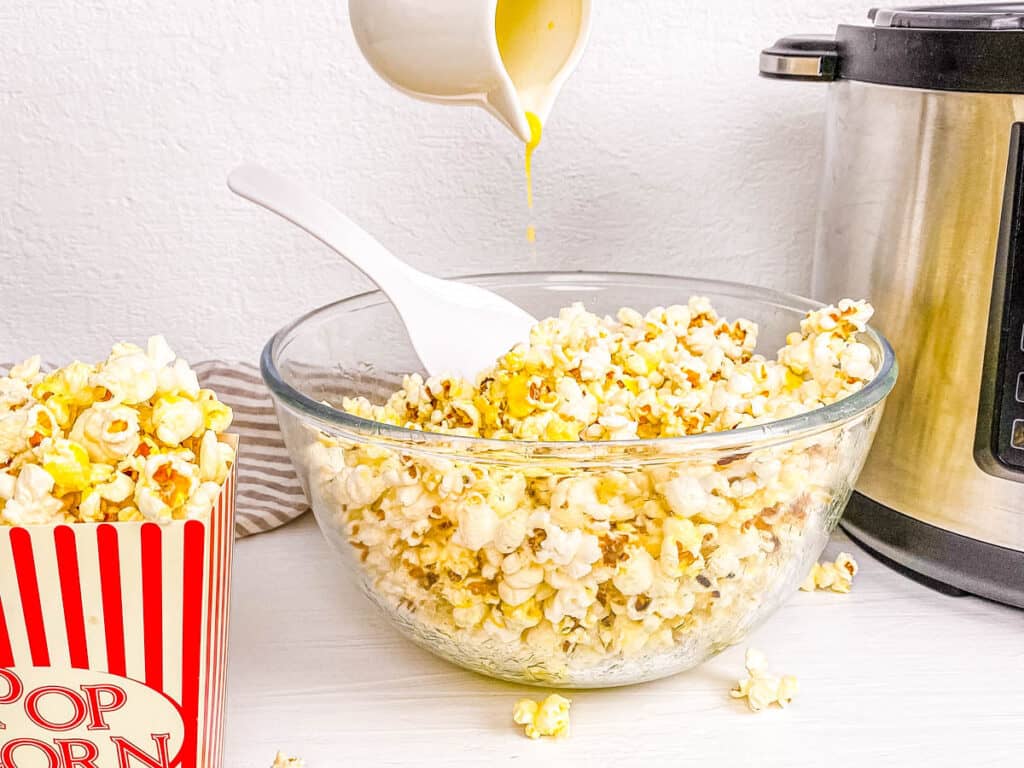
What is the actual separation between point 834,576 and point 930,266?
27 cm

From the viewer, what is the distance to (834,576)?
896mm

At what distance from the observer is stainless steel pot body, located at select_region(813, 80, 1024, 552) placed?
0.77m

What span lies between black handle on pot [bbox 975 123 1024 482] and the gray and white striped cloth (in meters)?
0.60

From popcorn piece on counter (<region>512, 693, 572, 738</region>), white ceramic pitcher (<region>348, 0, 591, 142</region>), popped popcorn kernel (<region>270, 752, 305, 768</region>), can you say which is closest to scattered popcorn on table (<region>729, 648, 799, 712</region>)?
popcorn piece on counter (<region>512, 693, 572, 738</region>)

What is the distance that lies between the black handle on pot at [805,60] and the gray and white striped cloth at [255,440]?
22.2 inches

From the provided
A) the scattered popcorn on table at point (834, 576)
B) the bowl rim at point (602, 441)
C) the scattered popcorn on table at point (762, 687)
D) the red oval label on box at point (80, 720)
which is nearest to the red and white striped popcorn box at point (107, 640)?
the red oval label on box at point (80, 720)

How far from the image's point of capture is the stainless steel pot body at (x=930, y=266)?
0.77 metres

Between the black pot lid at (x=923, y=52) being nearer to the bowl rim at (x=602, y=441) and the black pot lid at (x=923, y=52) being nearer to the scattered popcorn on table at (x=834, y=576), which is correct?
the bowl rim at (x=602, y=441)

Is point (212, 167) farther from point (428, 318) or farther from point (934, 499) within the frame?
point (934, 499)

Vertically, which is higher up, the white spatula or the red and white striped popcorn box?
the white spatula

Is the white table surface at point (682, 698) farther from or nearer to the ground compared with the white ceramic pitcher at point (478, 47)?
nearer to the ground

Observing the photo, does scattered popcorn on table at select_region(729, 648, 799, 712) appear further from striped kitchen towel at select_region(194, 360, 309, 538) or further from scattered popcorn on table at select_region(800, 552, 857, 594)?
striped kitchen towel at select_region(194, 360, 309, 538)

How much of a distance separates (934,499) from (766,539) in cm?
21

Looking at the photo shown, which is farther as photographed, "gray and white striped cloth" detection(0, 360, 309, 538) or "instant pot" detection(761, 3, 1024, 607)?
"gray and white striped cloth" detection(0, 360, 309, 538)
